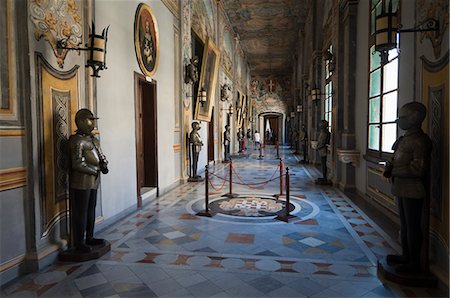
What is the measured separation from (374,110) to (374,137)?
0.58 meters

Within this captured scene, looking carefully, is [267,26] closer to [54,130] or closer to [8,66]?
[54,130]

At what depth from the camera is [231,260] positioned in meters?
3.96

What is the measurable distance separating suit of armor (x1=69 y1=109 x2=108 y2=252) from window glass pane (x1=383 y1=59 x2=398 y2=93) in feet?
16.8

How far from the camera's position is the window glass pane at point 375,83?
21.5 ft

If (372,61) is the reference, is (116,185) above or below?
below

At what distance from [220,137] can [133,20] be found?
31.9 ft

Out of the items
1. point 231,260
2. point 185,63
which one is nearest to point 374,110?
point 231,260

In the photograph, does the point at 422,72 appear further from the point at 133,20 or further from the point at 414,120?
the point at 133,20

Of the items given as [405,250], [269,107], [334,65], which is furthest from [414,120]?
[269,107]

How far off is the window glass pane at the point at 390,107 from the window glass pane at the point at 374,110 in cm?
36

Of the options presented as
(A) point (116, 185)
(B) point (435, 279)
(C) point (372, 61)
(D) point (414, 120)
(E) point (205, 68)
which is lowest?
(B) point (435, 279)

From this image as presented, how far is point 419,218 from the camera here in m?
3.38

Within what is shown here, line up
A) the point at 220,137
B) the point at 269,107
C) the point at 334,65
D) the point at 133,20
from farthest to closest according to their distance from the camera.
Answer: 1. the point at 269,107
2. the point at 220,137
3. the point at 334,65
4. the point at 133,20

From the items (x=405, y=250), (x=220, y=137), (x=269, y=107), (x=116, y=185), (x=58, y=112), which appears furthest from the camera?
(x=269, y=107)
